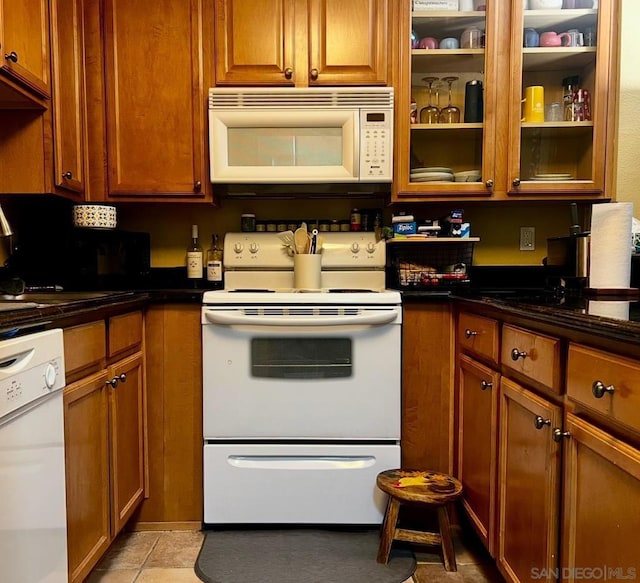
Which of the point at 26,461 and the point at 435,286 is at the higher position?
the point at 435,286

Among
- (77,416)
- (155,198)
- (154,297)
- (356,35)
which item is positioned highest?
(356,35)

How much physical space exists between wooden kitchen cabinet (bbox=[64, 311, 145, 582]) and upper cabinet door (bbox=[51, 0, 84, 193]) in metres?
0.63

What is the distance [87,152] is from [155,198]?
318mm

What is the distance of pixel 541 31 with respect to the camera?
202 centimetres

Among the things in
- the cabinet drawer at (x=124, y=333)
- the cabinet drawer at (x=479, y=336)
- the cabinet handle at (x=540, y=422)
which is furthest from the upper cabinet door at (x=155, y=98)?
the cabinet handle at (x=540, y=422)

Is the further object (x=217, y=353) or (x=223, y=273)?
(x=223, y=273)

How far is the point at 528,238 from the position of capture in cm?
233

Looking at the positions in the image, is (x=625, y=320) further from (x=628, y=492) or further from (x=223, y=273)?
(x=223, y=273)

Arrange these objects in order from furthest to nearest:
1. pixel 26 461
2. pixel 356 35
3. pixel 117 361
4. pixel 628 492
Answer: pixel 356 35 → pixel 117 361 → pixel 26 461 → pixel 628 492

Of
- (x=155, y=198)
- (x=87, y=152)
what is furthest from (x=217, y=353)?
(x=87, y=152)

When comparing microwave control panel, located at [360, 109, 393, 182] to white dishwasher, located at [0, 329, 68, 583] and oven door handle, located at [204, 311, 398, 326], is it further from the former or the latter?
white dishwasher, located at [0, 329, 68, 583]

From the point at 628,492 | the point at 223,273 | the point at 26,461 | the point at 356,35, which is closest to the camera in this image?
the point at 628,492

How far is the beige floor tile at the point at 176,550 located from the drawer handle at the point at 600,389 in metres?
1.41

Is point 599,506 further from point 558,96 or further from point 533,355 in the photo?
point 558,96
